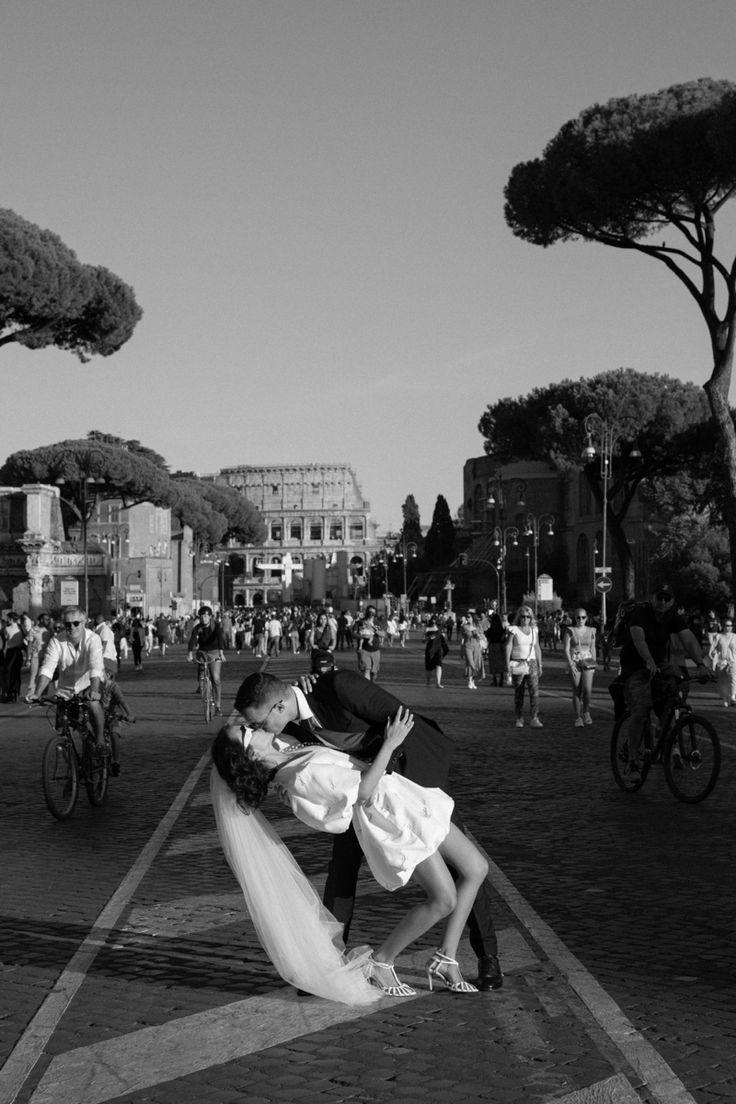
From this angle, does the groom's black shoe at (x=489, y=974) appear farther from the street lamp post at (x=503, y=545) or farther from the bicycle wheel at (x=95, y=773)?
the street lamp post at (x=503, y=545)

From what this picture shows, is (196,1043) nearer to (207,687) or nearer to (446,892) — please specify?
(446,892)

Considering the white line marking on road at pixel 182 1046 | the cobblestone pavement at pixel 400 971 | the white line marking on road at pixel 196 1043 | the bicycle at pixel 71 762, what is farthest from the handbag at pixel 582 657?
the white line marking on road at pixel 182 1046

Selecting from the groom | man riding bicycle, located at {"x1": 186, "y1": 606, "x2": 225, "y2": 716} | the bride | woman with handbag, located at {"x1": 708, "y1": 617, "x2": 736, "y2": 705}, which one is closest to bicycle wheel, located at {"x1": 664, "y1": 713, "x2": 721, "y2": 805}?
the groom

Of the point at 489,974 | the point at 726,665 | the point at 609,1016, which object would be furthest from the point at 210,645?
the point at 609,1016

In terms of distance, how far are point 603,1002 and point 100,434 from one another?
347 ft

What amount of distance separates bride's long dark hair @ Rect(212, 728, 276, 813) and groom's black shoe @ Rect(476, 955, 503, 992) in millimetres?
1017

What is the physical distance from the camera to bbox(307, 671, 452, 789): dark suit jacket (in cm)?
473

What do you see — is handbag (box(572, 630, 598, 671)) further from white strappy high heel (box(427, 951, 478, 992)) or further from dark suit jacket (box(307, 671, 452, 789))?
dark suit jacket (box(307, 671, 452, 789))

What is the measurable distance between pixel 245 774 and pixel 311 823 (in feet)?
0.90

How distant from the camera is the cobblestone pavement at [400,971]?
405cm

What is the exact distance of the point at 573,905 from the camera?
21.2 ft

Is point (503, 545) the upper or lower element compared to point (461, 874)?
upper

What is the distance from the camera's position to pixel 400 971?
530 centimetres

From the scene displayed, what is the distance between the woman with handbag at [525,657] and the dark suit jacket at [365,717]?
12.1 m
